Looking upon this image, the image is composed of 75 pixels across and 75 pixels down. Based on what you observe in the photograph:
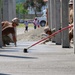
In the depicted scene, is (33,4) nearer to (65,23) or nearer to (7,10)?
(7,10)

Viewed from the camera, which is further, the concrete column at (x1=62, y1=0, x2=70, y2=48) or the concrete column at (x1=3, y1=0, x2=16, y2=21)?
the concrete column at (x1=3, y1=0, x2=16, y2=21)

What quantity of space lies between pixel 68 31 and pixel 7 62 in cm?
813

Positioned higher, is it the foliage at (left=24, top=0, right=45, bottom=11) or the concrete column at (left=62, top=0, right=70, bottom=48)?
the concrete column at (left=62, top=0, right=70, bottom=48)

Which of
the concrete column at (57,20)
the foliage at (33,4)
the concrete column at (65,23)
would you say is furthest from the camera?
the foliage at (33,4)

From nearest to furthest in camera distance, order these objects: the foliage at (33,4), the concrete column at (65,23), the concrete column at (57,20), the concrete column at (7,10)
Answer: the concrete column at (65,23) → the concrete column at (57,20) → the concrete column at (7,10) → the foliage at (33,4)

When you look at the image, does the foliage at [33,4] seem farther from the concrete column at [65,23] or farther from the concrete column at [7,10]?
the concrete column at [65,23]

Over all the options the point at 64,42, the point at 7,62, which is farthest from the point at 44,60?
the point at 64,42

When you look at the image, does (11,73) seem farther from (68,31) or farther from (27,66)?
(68,31)

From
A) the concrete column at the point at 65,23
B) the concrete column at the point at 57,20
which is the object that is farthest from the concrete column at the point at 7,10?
the concrete column at the point at 65,23

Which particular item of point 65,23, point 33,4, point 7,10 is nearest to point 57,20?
point 7,10

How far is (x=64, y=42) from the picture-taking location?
23.1 meters

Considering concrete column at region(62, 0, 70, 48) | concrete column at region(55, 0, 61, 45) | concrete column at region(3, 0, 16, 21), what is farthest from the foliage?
concrete column at region(62, 0, 70, 48)

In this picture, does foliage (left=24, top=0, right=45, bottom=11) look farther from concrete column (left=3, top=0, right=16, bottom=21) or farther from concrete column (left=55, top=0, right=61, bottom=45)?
concrete column (left=55, top=0, right=61, bottom=45)

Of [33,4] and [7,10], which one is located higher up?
[7,10]
